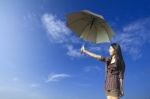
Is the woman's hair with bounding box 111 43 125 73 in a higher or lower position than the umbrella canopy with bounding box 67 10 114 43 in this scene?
lower

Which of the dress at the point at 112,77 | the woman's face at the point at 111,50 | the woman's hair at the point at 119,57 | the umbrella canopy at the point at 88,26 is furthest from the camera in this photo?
→ the umbrella canopy at the point at 88,26

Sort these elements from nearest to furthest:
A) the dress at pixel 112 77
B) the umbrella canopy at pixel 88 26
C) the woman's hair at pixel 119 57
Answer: the dress at pixel 112 77 < the woman's hair at pixel 119 57 < the umbrella canopy at pixel 88 26

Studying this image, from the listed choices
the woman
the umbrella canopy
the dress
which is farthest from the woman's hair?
the umbrella canopy

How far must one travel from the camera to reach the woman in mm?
7531

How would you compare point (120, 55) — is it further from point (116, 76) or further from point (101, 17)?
point (101, 17)

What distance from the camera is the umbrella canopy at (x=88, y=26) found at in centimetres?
954

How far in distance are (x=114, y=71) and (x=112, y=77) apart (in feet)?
0.72

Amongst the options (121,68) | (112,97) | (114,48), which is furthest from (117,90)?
(114,48)

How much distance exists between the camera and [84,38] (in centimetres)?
941

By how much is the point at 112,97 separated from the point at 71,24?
12.3 ft

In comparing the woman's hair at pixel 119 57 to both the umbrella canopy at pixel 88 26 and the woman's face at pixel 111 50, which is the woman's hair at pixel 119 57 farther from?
the umbrella canopy at pixel 88 26

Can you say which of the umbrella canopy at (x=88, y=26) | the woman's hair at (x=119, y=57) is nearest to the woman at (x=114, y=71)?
the woman's hair at (x=119, y=57)

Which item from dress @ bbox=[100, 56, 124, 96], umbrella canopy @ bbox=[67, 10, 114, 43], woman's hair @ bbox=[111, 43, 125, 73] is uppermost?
umbrella canopy @ bbox=[67, 10, 114, 43]

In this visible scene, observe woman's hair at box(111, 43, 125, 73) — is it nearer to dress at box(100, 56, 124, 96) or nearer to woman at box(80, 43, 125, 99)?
woman at box(80, 43, 125, 99)
